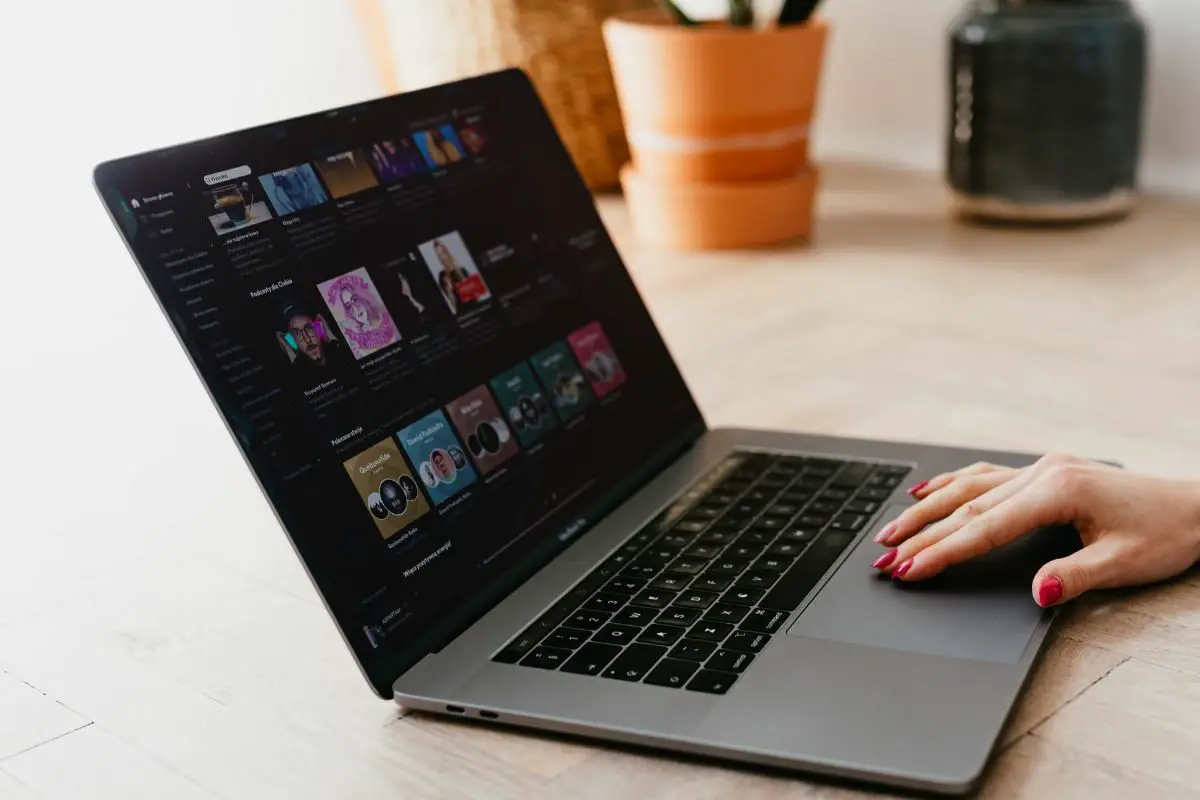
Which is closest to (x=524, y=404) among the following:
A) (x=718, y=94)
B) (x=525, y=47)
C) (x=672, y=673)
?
(x=672, y=673)

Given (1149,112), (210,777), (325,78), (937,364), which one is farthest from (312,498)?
(1149,112)

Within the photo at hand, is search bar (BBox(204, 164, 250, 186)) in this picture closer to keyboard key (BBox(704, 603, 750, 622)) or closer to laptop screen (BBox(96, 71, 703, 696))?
laptop screen (BBox(96, 71, 703, 696))

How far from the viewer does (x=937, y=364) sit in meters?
1.33

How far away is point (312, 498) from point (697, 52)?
1142 mm

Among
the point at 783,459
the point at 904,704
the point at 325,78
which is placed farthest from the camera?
the point at 325,78

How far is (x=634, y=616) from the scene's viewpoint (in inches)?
30.4

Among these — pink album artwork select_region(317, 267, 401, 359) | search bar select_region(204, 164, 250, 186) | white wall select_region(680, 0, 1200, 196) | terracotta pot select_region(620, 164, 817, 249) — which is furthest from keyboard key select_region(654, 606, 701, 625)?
white wall select_region(680, 0, 1200, 196)

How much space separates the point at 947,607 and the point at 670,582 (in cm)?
15

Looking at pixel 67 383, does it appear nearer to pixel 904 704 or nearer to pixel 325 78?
pixel 325 78

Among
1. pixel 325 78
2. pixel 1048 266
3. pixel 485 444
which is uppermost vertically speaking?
pixel 325 78

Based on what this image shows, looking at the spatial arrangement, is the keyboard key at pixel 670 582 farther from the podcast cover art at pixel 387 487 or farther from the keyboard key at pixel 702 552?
the podcast cover art at pixel 387 487

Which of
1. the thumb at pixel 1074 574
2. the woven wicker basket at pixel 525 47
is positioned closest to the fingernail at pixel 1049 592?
the thumb at pixel 1074 574

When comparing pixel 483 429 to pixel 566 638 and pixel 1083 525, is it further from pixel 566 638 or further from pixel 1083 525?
pixel 1083 525

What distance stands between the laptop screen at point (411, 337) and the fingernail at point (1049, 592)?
282mm
